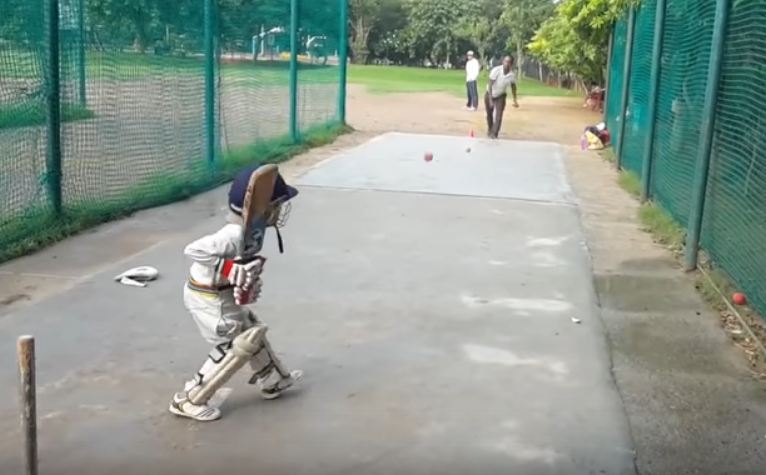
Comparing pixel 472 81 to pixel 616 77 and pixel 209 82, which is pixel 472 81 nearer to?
pixel 616 77

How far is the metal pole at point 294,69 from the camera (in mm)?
14031

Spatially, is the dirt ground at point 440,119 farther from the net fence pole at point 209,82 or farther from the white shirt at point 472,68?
the net fence pole at point 209,82

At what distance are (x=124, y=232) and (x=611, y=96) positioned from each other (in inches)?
453

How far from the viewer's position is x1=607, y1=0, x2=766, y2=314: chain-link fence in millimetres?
6211

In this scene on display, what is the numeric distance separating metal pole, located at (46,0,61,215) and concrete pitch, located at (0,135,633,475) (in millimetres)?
1040

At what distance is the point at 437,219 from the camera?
8.84m

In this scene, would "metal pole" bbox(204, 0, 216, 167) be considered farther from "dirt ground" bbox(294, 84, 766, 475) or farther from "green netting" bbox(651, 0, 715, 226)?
"green netting" bbox(651, 0, 715, 226)

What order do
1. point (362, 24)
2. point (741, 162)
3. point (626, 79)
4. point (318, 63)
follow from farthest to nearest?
point (362, 24)
point (318, 63)
point (626, 79)
point (741, 162)

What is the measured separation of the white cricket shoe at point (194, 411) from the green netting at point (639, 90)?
316 inches

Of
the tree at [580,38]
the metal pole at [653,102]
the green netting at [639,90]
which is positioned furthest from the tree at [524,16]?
the metal pole at [653,102]

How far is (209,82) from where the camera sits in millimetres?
10305

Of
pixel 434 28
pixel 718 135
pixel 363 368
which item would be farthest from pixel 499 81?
pixel 434 28

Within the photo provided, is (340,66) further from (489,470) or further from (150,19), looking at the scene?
(489,470)

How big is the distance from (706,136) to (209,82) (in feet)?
18.2
